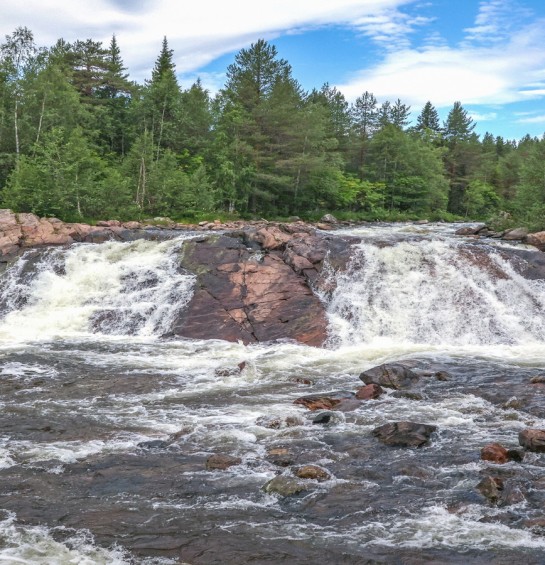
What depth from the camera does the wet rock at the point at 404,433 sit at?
31.0 feet

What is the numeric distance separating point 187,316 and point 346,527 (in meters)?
12.8

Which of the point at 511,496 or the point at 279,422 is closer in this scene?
the point at 511,496

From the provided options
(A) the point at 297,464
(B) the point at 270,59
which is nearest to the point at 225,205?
(B) the point at 270,59

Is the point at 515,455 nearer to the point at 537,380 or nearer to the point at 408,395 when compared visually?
the point at 408,395

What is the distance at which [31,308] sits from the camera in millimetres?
20703

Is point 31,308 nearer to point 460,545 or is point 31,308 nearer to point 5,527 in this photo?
point 5,527

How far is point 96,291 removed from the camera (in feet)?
70.0

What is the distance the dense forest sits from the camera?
117ft

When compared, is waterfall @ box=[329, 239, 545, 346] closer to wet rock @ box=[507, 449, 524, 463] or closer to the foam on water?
wet rock @ box=[507, 449, 524, 463]

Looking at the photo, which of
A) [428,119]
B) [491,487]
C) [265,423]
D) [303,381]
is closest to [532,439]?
[491,487]

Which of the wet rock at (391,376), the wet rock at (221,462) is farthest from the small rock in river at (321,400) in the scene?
the wet rock at (221,462)

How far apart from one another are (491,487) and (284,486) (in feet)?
9.23

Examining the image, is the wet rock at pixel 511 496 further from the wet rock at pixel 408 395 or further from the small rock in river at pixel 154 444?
the small rock in river at pixel 154 444

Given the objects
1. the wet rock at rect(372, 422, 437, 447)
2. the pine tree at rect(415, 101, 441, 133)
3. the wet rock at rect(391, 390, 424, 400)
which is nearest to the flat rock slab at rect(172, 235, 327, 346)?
the wet rock at rect(391, 390, 424, 400)
